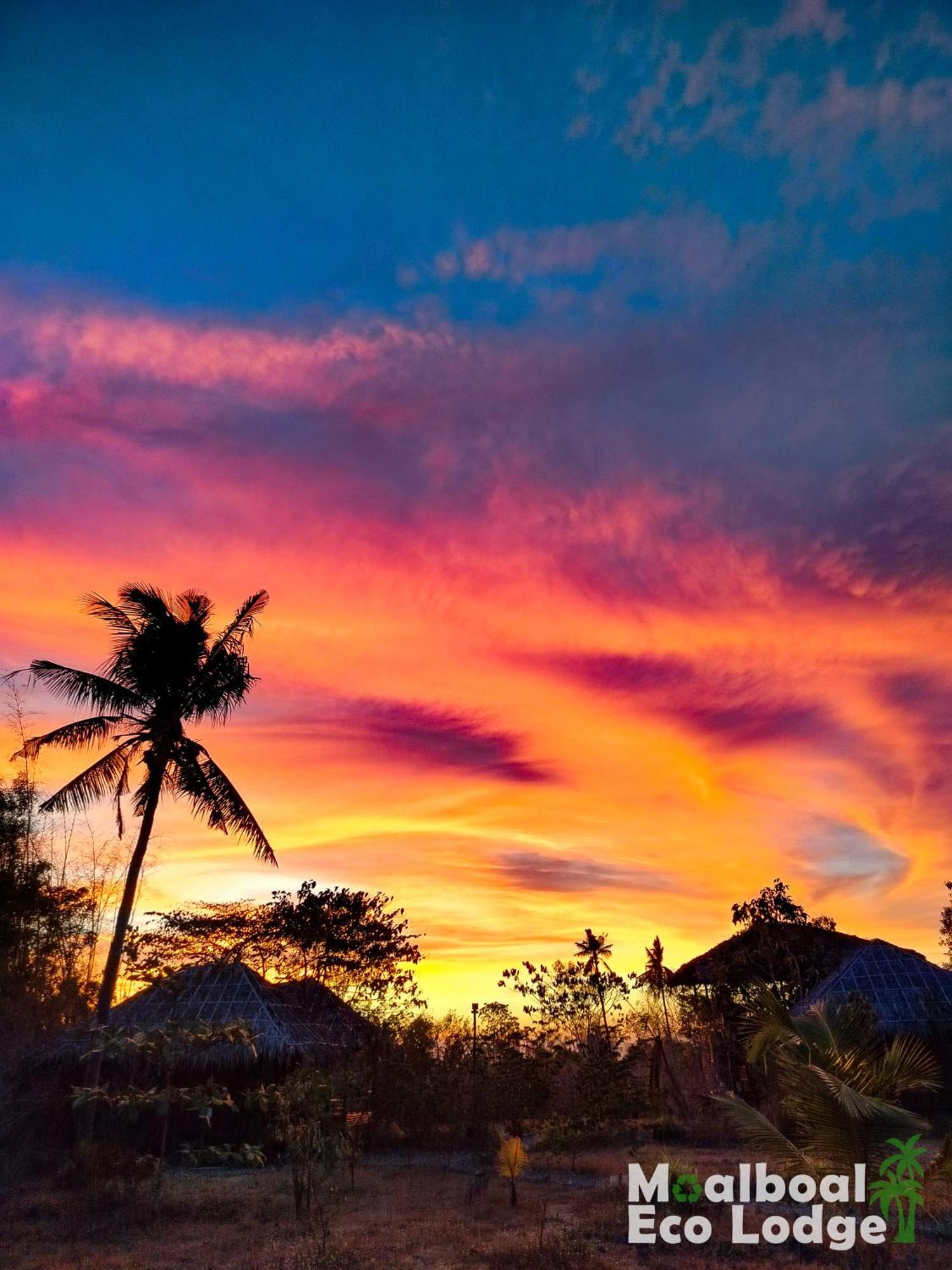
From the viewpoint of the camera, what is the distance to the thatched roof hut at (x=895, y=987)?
78.4 feet

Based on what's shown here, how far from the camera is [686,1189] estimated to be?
13.5 m

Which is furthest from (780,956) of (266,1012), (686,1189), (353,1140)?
(266,1012)

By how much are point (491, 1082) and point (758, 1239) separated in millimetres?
11824

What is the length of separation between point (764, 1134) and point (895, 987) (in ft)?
69.5

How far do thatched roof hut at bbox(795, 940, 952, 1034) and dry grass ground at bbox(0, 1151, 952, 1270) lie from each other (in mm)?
10096

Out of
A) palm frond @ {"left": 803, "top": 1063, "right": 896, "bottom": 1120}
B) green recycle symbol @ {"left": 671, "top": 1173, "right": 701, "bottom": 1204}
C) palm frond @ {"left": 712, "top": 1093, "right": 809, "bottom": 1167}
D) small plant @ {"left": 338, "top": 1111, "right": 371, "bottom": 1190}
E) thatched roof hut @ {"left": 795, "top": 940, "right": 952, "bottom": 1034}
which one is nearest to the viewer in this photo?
palm frond @ {"left": 803, "top": 1063, "right": 896, "bottom": 1120}

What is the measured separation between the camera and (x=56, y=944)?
23.8 m

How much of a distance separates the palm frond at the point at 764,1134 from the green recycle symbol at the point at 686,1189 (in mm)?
6222

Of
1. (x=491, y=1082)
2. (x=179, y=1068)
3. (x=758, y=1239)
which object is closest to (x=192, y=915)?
(x=179, y=1068)

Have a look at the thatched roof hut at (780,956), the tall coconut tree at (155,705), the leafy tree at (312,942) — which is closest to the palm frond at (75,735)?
the tall coconut tree at (155,705)

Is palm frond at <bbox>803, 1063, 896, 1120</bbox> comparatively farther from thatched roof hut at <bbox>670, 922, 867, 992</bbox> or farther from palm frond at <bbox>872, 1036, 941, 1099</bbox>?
thatched roof hut at <bbox>670, 922, 867, 992</bbox>

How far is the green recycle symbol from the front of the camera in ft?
42.7

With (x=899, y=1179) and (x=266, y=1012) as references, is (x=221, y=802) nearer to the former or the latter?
(x=266, y=1012)

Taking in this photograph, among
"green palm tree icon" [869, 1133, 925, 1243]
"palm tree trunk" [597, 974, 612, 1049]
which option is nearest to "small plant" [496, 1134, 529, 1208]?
"palm tree trunk" [597, 974, 612, 1049]
